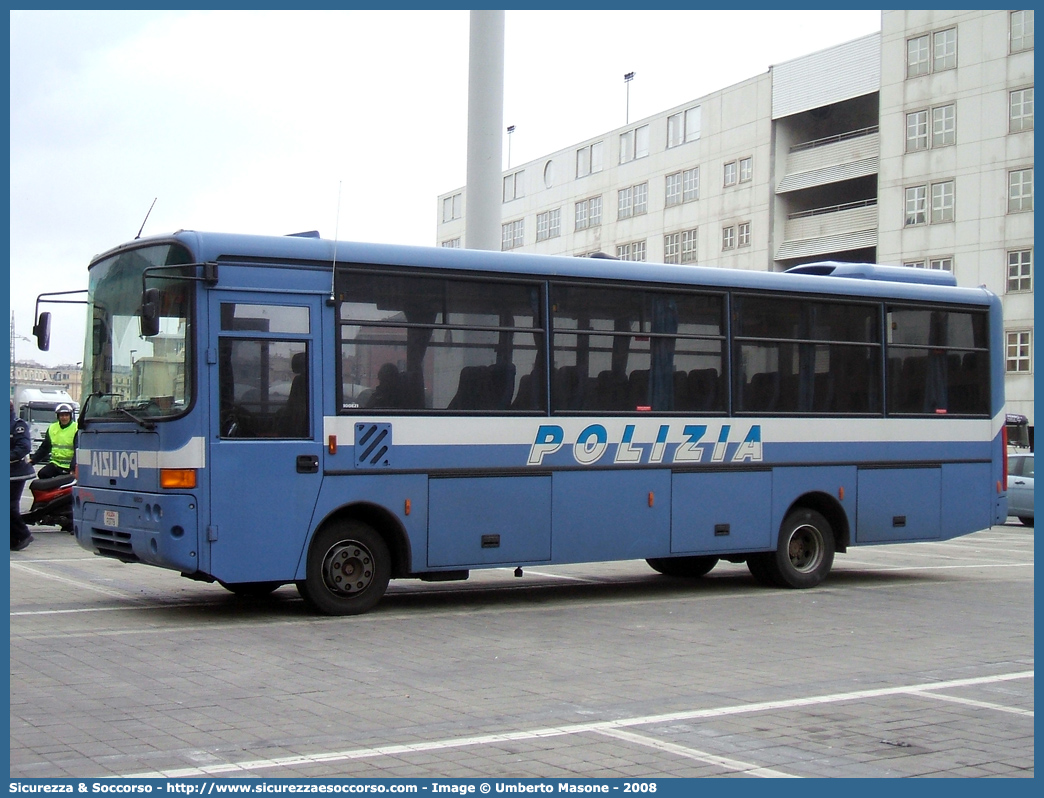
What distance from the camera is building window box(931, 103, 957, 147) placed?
166ft

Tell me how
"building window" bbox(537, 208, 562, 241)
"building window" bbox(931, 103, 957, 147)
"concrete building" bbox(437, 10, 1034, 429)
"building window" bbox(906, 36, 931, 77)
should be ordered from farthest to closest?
"building window" bbox(537, 208, 562, 241) → "building window" bbox(906, 36, 931, 77) → "building window" bbox(931, 103, 957, 147) → "concrete building" bbox(437, 10, 1034, 429)

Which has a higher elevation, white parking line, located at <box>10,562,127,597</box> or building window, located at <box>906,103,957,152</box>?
building window, located at <box>906,103,957,152</box>

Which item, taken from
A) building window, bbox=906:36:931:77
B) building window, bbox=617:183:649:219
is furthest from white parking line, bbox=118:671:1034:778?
building window, bbox=617:183:649:219

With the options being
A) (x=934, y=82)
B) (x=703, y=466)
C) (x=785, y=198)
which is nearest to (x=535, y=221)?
(x=785, y=198)

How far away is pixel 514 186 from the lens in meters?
81.8

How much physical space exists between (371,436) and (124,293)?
8.27 ft

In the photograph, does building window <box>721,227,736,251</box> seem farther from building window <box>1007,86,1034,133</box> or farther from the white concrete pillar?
the white concrete pillar

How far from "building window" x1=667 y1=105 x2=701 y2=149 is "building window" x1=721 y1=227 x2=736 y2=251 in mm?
5740

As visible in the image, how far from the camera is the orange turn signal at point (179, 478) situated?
34.9ft

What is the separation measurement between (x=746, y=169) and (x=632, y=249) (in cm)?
1075

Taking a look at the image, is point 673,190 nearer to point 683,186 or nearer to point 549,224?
point 683,186

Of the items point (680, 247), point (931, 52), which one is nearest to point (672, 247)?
point (680, 247)

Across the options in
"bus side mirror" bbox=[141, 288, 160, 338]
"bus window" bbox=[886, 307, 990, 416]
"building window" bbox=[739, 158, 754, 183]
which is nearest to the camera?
"bus side mirror" bbox=[141, 288, 160, 338]

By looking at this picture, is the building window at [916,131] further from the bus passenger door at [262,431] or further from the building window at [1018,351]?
the bus passenger door at [262,431]
